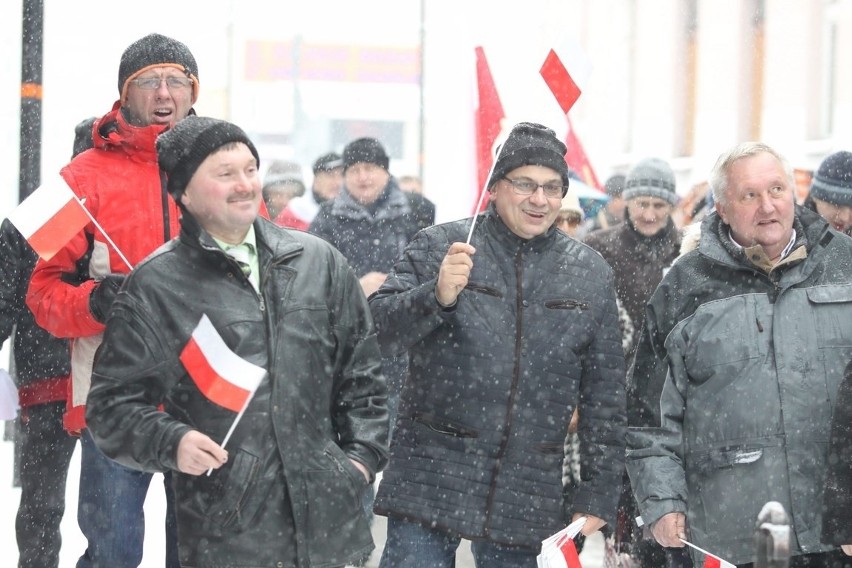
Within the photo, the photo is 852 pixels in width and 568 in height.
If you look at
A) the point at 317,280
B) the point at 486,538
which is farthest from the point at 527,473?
the point at 317,280

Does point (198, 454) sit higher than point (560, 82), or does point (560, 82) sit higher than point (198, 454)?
point (560, 82)

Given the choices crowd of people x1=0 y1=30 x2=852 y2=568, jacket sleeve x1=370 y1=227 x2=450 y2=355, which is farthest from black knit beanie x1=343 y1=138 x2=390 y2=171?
jacket sleeve x1=370 y1=227 x2=450 y2=355

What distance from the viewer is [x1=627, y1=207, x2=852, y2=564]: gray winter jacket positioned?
4.48 m

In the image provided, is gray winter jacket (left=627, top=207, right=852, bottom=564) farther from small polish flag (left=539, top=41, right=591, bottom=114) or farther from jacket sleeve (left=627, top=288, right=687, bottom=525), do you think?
small polish flag (left=539, top=41, right=591, bottom=114)

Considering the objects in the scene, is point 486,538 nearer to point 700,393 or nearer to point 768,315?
point 700,393

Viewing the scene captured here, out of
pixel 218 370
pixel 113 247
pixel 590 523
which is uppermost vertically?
pixel 113 247

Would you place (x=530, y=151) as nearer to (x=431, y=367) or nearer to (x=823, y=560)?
(x=431, y=367)

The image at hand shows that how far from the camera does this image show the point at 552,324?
4941mm

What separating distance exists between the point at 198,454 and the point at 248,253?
24.9 inches

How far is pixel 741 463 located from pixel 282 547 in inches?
52.3

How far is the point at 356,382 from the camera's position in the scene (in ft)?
14.2

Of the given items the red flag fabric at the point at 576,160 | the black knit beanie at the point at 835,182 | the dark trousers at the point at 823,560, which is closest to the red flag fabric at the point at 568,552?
the dark trousers at the point at 823,560

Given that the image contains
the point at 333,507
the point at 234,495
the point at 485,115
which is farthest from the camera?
the point at 485,115

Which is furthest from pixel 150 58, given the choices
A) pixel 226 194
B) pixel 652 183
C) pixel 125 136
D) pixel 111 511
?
pixel 652 183
